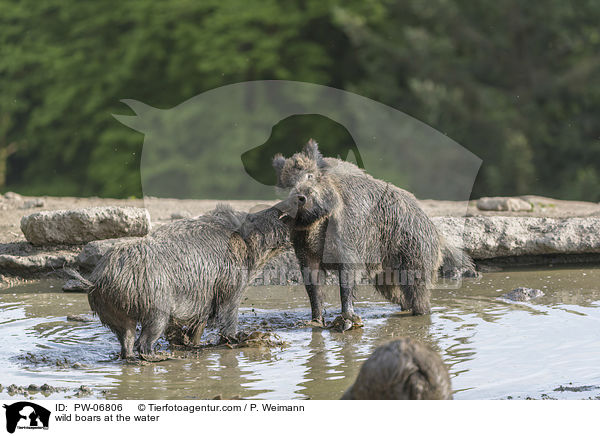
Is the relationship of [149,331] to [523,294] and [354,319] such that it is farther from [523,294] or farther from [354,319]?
[523,294]

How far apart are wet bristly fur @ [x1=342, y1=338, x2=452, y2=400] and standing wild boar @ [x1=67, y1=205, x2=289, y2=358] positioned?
2.24 m

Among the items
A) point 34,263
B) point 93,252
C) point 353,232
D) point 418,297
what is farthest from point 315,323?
point 34,263

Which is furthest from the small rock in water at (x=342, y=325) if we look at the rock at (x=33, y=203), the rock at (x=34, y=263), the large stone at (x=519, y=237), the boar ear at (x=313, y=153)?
the rock at (x=33, y=203)

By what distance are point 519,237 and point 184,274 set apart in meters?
4.02

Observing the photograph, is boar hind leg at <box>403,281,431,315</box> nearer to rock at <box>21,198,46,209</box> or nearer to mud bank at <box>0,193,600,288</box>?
mud bank at <box>0,193,600,288</box>

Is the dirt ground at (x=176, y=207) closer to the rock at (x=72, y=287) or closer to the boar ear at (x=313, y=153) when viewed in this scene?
the rock at (x=72, y=287)

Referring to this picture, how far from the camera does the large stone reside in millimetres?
8500

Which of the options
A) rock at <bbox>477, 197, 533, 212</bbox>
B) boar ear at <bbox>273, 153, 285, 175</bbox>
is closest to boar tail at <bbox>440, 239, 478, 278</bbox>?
boar ear at <bbox>273, 153, 285, 175</bbox>

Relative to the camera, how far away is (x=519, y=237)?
336 inches

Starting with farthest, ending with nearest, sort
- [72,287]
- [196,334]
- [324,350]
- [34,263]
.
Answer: [34,263] → [72,287] → [196,334] → [324,350]

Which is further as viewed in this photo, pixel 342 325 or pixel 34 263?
pixel 34 263

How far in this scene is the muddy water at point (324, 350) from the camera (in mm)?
4898
